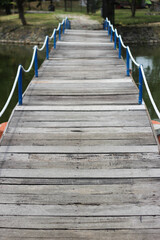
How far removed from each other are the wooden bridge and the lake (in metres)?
5.31

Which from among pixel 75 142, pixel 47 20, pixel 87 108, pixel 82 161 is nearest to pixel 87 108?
pixel 87 108

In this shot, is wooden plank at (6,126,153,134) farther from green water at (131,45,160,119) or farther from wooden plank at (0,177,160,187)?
green water at (131,45,160,119)

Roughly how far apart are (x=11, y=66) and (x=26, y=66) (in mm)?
1315

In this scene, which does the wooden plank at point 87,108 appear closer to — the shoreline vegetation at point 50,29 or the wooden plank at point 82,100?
the wooden plank at point 82,100

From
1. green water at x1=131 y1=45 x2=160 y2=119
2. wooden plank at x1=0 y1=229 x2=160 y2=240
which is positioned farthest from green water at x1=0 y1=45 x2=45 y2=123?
wooden plank at x1=0 y1=229 x2=160 y2=240

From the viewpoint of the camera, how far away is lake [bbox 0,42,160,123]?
15671mm

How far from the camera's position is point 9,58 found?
27.3m

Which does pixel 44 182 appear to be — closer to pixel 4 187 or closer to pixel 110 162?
pixel 4 187

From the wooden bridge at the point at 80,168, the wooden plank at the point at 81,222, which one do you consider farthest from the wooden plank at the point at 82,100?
the wooden plank at the point at 81,222

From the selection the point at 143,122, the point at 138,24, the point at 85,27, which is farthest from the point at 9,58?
the point at 143,122

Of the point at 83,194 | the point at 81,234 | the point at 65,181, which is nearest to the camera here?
the point at 81,234

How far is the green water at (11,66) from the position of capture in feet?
50.9

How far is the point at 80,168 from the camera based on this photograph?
17.9 feet

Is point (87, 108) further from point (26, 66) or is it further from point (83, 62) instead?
point (26, 66)
